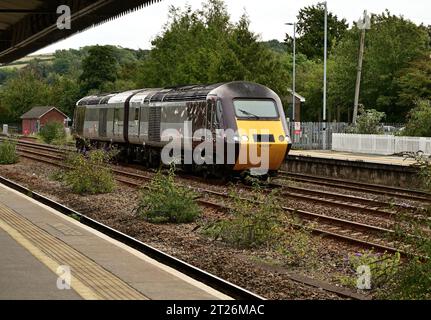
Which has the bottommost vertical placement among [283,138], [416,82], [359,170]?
[359,170]

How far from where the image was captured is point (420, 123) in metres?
38.4

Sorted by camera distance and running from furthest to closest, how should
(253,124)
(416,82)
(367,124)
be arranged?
1. (416,82)
2. (367,124)
3. (253,124)

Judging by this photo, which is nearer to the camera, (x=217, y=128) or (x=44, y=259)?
(x=44, y=259)

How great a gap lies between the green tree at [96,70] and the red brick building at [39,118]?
6.44 meters

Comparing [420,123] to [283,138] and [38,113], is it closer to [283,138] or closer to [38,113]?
[283,138]

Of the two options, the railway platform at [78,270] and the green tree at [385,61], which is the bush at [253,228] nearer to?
the railway platform at [78,270]

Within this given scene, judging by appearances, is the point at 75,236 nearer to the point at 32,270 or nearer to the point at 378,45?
the point at 32,270

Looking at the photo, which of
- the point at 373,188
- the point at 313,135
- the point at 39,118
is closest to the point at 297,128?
the point at 313,135

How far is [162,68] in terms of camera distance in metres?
58.2

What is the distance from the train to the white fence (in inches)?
507

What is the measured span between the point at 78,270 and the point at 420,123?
3164 centimetres

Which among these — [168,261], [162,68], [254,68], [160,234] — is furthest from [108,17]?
[162,68]

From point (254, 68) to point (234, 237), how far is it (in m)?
32.0

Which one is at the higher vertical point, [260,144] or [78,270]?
[260,144]
